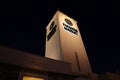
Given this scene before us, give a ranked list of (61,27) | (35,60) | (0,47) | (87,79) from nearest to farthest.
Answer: (0,47) < (35,60) < (87,79) < (61,27)

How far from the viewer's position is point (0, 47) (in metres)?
9.15

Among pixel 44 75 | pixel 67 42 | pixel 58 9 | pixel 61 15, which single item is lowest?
pixel 44 75

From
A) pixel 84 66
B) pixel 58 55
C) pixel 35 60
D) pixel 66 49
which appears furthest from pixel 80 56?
pixel 35 60

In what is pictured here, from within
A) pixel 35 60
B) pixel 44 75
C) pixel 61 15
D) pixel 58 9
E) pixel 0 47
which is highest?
pixel 58 9

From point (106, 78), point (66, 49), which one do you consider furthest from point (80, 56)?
point (106, 78)

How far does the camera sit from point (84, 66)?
16.7 meters

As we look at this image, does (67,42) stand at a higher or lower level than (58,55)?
higher

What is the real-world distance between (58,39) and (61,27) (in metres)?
2.99

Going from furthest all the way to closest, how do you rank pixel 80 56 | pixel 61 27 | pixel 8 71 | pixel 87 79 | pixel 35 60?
pixel 61 27
pixel 80 56
pixel 87 79
pixel 35 60
pixel 8 71

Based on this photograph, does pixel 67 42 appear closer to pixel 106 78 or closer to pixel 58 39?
pixel 58 39

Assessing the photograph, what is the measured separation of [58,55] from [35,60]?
6062mm

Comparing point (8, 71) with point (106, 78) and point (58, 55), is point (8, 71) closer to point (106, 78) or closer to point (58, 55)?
point (58, 55)

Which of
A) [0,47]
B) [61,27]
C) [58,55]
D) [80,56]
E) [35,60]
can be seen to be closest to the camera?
[0,47]

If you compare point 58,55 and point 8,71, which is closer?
point 8,71
